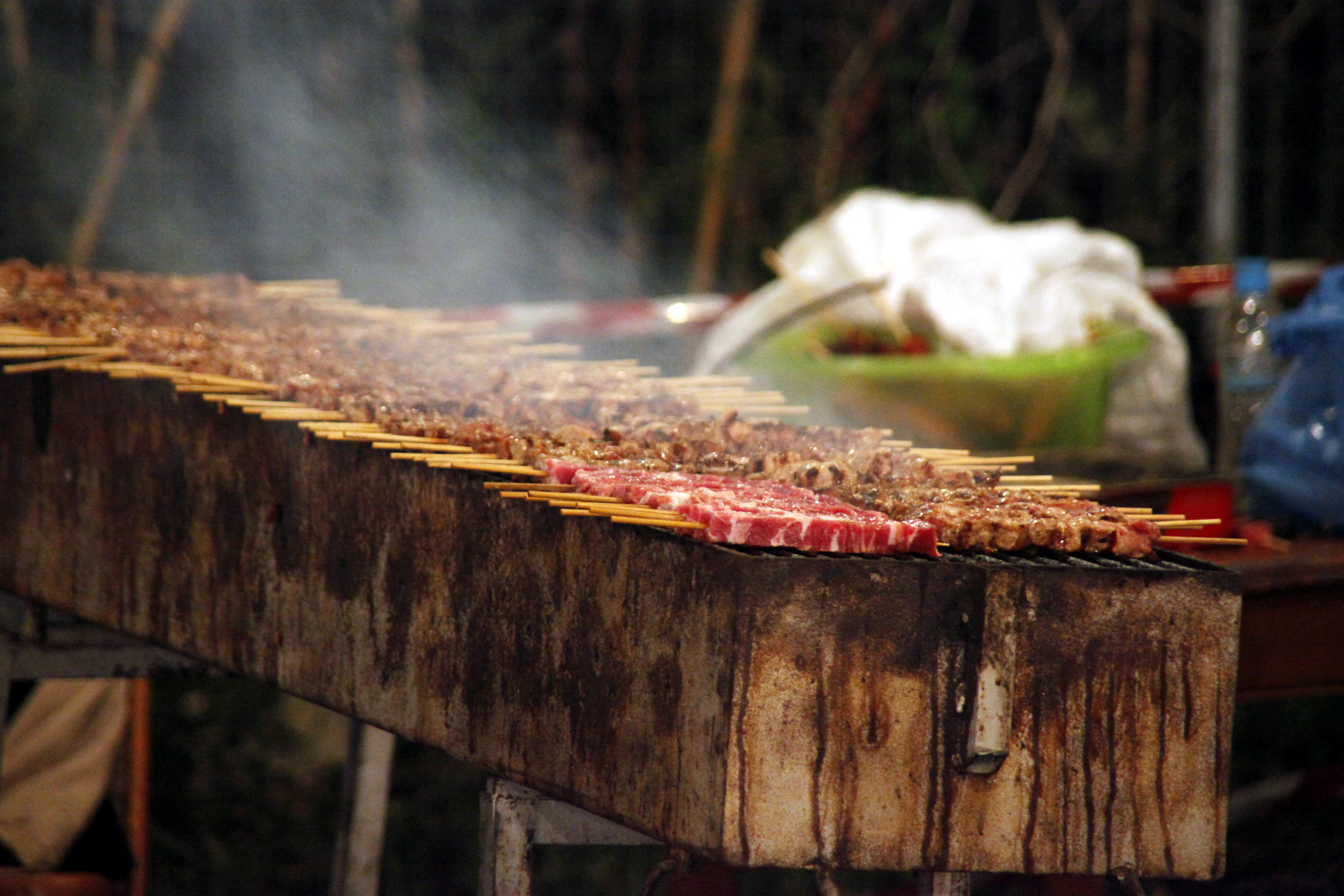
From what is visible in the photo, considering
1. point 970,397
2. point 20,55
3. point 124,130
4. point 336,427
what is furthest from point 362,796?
point 20,55

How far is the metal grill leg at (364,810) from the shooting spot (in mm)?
4816

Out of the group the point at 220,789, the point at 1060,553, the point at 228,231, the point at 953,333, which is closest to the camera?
the point at 1060,553

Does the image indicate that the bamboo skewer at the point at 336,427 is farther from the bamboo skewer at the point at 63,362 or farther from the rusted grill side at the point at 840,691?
the bamboo skewer at the point at 63,362

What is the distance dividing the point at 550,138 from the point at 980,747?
5.62 m

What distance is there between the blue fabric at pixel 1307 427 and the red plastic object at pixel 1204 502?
1.10ft

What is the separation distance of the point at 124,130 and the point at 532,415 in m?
4.19

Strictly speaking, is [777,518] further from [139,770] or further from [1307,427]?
[139,770]

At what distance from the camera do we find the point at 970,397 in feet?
16.6

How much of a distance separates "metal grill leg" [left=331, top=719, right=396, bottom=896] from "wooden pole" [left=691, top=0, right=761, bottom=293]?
12.0 feet

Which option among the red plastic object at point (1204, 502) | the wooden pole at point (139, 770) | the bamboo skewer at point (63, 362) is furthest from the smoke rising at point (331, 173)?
the red plastic object at point (1204, 502)

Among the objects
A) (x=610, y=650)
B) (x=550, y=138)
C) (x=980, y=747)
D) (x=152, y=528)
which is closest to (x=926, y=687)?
(x=980, y=747)

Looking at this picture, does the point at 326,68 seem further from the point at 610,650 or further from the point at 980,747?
the point at 980,747

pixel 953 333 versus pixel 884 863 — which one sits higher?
pixel 953 333

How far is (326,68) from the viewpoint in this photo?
24.4 ft
